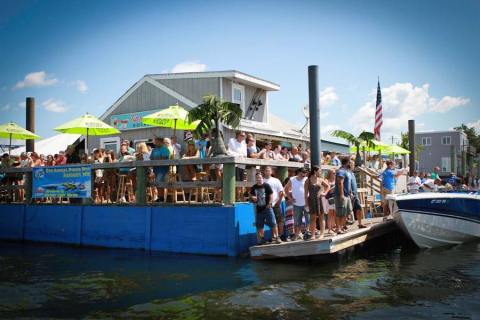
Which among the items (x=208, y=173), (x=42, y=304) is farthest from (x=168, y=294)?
(x=208, y=173)

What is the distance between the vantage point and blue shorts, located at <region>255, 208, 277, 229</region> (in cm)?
977

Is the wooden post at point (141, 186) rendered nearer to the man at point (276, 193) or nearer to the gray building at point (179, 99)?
the man at point (276, 193)

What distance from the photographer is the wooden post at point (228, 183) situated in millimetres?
9766

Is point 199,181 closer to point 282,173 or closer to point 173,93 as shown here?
point 282,173

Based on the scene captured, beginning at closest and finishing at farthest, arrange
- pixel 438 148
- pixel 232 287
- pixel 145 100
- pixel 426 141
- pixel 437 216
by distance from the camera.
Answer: pixel 232 287 → pixel 437 216 → pixel 145 100 → pixel 438 148 → pixel 426 141

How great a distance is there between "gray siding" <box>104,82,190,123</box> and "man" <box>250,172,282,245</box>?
10.9m

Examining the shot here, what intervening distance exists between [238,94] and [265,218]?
38.2ft

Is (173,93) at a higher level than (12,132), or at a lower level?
higher

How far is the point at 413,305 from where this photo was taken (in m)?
6.68

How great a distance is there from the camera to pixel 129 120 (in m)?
20.4

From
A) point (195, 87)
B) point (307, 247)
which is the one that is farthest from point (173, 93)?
point (307, 247)

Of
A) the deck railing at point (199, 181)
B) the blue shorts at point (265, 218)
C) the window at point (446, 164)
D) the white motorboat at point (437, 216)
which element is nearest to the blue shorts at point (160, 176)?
the deck railing at point (199, 181)

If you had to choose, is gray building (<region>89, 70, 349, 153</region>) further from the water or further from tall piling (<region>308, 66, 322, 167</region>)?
the water

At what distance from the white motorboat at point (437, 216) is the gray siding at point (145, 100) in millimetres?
→ 11083
